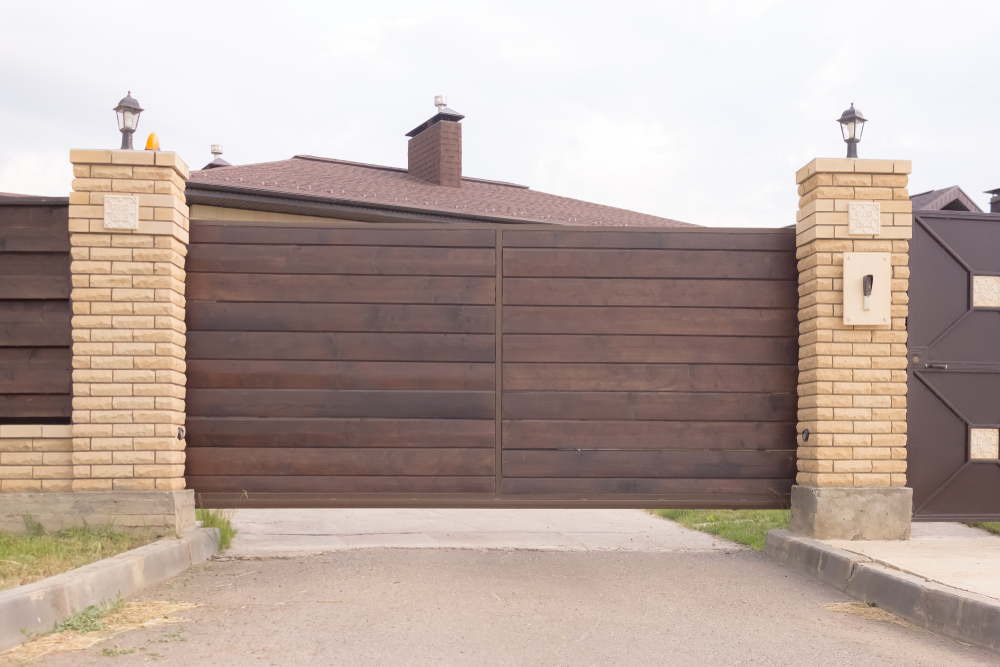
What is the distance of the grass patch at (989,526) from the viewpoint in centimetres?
718

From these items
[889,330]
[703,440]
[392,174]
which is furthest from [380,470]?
[392,174]

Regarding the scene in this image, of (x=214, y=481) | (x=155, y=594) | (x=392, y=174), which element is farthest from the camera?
(x=392, y=174)

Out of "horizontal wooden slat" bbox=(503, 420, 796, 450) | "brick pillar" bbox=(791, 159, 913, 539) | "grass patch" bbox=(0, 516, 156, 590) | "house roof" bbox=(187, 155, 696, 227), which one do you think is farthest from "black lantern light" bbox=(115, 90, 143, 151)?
"house roof" bbox=(187, 155, 696, 227)

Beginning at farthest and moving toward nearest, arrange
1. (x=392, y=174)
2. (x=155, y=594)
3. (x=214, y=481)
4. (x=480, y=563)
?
(x=392, y=174) → (x=214, y=481) → (x=480, y=563) → (x=155, y=594)

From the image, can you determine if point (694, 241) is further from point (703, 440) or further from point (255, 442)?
point (255, 442)

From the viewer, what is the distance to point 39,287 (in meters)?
6.29

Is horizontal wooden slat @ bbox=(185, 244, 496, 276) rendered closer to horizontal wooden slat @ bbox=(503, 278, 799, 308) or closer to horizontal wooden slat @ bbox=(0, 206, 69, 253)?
horizontal wooden slat @ bbox=(503, 278, 799, 308)

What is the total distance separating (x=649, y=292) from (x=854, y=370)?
164 cm

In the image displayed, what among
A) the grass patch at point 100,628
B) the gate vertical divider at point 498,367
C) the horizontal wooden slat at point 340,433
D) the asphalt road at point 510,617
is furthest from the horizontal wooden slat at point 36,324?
the gate vertical divider at point 498,367

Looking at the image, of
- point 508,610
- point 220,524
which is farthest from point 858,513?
point 220,524

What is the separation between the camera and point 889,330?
6473 mm

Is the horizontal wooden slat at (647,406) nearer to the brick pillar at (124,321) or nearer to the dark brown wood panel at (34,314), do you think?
the brick pillar at (124,321)

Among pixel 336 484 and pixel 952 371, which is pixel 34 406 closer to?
pixel 336 484

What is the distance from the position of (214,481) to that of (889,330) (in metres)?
5.29
